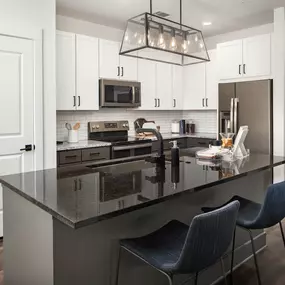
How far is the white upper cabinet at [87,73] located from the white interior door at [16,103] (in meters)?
0.91

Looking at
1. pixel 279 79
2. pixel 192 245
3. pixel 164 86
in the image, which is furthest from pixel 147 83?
pixel 192 245

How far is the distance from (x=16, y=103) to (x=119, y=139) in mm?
1625

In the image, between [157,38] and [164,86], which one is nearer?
[157,38]

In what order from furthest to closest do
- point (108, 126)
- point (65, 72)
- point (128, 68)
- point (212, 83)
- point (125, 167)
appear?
point (212, 83) → point (108, 126) → point (128, 68) → point (65, 72) → point (125, 167)

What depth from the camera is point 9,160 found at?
321 centimetres

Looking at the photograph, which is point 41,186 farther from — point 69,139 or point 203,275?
point 69,139

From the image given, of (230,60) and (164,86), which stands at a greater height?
(230,60)

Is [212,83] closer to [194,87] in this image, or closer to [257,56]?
[194,87]

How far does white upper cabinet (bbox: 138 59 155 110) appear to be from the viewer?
16.0 feet

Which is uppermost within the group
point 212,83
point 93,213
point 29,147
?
point 212,83

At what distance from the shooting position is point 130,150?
4.30 metres

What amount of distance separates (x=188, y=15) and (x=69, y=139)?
2.31 metres

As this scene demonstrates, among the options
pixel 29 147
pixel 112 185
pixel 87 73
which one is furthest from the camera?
pixel 87 73

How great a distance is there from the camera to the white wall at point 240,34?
4.69 meters
